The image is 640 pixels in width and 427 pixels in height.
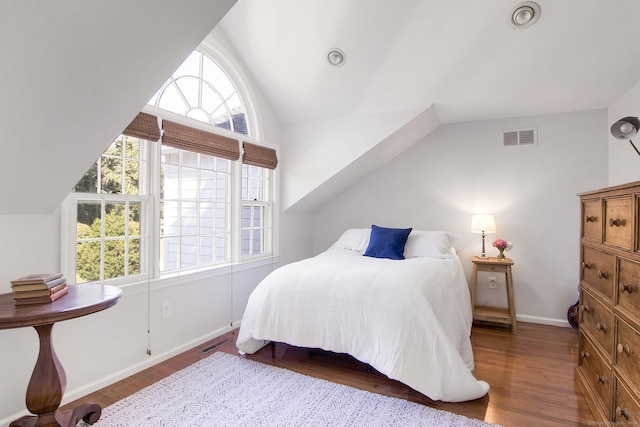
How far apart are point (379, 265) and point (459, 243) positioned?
153 cm

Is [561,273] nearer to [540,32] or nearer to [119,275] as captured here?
[540,32]

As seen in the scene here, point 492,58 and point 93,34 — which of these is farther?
point 492,58

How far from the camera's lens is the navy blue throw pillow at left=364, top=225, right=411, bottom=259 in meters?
3.30

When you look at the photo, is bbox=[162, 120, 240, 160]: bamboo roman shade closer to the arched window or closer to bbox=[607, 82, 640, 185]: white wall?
the arched window

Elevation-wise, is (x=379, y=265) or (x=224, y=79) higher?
(x=224, y=79)

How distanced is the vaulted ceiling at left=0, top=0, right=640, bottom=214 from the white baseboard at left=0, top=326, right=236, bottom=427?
1.09 metres

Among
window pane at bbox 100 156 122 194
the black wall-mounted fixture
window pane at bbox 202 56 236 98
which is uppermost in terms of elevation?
window pane at bbox 202 56 236 98

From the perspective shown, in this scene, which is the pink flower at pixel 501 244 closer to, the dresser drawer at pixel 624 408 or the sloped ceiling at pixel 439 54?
the sloped ceiling at pixel 439 54

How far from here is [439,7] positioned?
2475 millimetres

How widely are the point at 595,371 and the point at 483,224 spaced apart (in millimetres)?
1766

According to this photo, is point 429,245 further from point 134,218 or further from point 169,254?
point 134,218

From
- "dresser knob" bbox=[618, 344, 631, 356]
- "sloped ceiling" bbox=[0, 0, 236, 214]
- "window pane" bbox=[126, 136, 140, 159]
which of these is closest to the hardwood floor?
"dresser knob" bbox=[618, 344, 631, 356]

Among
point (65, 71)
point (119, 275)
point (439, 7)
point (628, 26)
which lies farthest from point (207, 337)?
point (628, 26)

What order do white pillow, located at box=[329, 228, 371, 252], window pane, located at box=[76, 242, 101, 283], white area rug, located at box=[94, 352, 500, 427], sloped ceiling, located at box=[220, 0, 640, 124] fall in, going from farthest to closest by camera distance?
white pillow, located at box=[329, 228, 371, 252] < sloped ceiling, located at box=[220, 0, 640, 124] < window pane, located at box=[76, 242, 101, 283] < white area rug, located at box=[94, 352, 500, 427]
